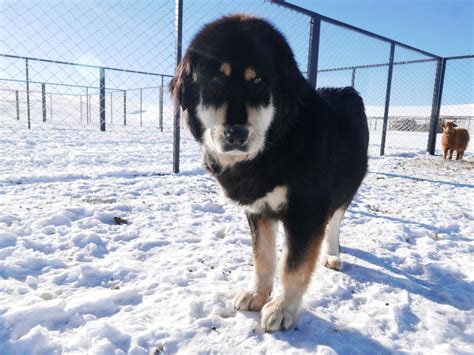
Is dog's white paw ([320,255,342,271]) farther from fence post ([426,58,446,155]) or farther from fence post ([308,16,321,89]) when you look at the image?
fence post ([426,58,446,155])

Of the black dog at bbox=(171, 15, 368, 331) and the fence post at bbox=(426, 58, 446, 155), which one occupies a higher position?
the fence post at bbox=(426, 58, 446, 155)

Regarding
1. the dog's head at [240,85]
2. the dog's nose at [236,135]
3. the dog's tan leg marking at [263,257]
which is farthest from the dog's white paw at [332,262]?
the dog's nose at [236,135]

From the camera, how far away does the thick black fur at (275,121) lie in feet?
5.63

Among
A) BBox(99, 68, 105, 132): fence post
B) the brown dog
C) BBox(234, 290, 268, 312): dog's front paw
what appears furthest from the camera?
BBox(99, 68, 105, 132): fence post

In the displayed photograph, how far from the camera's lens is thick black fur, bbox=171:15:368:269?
1.72 meters

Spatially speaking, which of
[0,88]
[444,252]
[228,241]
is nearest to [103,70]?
[0,88]

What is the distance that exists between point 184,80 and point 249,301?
4.39 ft

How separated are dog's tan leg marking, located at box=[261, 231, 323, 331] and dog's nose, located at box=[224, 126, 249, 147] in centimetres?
62

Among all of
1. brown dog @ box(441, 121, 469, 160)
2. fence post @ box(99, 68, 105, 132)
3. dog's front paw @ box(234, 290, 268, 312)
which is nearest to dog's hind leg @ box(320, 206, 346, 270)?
dog's front paw @ box(234, 290, 268, 312)

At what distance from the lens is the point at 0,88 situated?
13.7 meters

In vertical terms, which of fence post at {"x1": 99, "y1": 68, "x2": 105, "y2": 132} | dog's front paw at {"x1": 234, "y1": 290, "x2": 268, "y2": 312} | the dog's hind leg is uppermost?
fence post at {"x1": 99, "y1": 68, "x2": 105, "y2": 132}

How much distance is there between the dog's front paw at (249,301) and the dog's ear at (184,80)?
1157mm

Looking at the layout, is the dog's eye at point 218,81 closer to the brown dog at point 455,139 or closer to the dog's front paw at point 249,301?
the dog's front paw at point 249,301

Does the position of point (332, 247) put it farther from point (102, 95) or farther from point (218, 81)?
point (102, 95)
